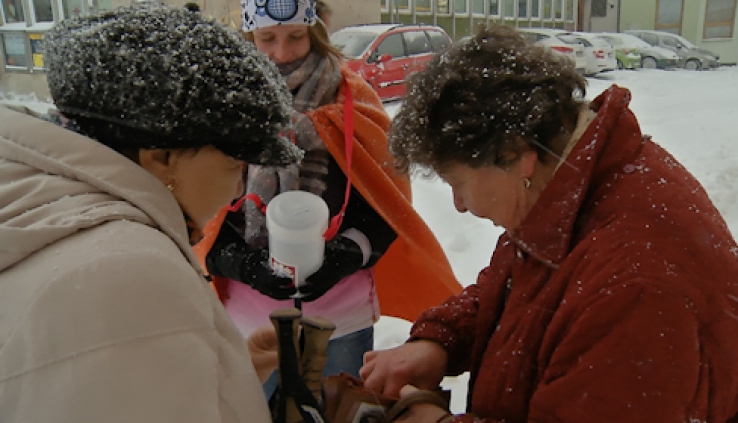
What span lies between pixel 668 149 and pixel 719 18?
11.5ft

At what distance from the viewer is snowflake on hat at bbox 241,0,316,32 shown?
5.63 feet

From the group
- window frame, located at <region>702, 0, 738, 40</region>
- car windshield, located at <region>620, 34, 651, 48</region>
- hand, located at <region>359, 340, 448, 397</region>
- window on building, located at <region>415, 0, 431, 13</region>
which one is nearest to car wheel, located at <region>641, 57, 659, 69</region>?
car windshield, located at <region>620, 34, 651, 48</region>

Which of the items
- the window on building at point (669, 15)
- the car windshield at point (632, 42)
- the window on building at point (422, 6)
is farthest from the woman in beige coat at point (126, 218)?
the car windshield at point (632, 42)

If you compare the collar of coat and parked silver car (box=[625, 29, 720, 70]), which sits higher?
the collar of coat

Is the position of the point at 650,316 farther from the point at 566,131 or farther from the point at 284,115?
the point at 284,115

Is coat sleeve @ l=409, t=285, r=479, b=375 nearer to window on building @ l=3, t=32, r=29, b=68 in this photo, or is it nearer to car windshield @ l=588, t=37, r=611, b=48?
window on building @ l=3, t=32, r=29, b=68

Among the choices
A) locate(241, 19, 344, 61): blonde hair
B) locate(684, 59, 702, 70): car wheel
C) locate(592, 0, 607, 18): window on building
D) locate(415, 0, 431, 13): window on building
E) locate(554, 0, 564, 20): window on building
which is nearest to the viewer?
locate(241, 19, 344, 61): blonde hair

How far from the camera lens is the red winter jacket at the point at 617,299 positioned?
83 cm

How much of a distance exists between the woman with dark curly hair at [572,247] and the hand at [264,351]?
0.98 feet

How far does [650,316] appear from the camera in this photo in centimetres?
83

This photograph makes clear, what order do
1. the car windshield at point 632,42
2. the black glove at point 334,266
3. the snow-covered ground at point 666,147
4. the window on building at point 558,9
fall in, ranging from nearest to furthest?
the black glove at point 334,266 → the snow-covered ground at point 666,147 → the window on building at point 558,9 → the car windshield at point 632,42

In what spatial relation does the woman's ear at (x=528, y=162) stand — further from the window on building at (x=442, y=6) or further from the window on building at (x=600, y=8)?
the window on building at (x=600, y=8)

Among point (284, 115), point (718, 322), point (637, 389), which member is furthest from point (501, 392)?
point (284, 115)

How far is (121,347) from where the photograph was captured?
66 centimetres
